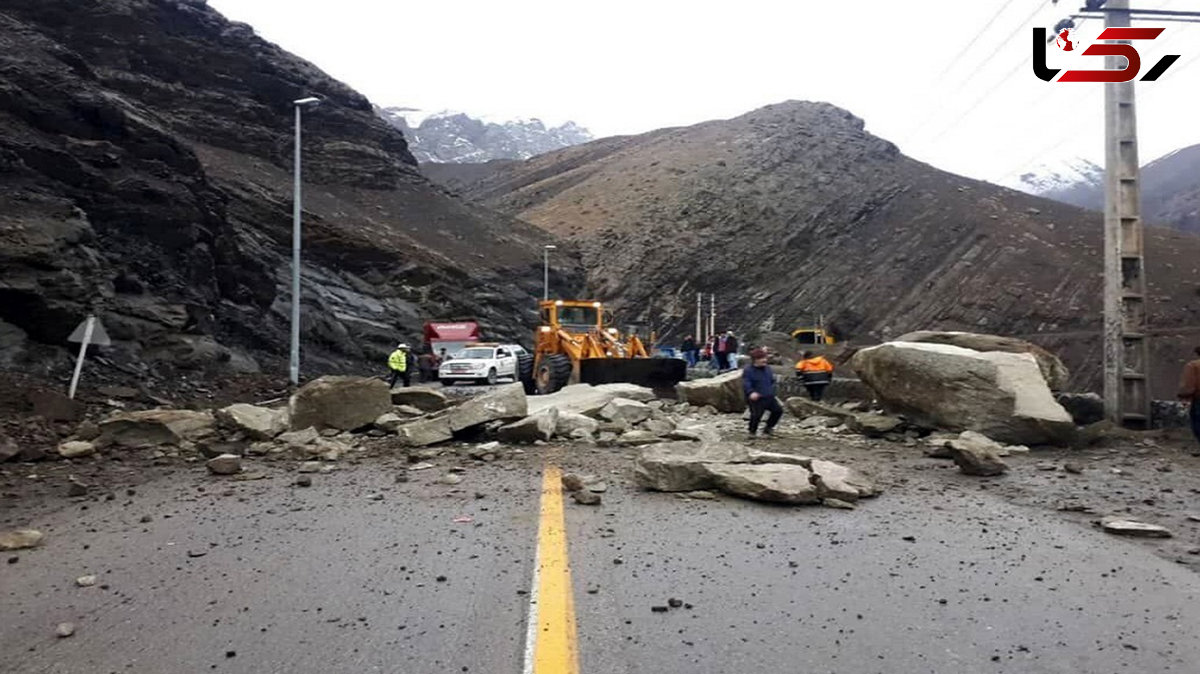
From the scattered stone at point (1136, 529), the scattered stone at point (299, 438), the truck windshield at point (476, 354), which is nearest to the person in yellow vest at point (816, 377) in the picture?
the scattered stone at point (299, 438)

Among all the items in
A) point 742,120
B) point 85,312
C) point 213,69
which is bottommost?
point 85,312

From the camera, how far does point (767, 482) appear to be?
291 inches

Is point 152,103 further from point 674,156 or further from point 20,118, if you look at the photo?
point 674,156

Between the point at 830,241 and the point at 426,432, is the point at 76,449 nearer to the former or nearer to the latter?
the point at 426,432

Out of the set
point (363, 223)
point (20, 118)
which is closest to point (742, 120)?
point (363, 223)

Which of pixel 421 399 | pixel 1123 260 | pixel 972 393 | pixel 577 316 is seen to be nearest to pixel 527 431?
pixel 421 399

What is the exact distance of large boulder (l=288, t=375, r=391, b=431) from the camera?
1208cm

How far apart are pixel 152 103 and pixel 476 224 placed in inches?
782

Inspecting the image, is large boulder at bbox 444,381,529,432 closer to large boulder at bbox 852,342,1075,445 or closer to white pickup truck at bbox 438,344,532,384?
large boulder at bbox 852,342,1075,445

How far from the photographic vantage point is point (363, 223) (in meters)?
47.7

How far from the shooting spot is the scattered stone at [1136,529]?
6.20 meters

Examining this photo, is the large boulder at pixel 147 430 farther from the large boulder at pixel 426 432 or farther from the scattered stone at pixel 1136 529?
the scattered stone at pixel 1136 529

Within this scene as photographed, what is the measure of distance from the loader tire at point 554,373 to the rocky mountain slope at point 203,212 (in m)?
7.77

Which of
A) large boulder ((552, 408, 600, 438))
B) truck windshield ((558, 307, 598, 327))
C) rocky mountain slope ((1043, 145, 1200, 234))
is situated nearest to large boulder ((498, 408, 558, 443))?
large boulder ((552, 408, 600, 438))
